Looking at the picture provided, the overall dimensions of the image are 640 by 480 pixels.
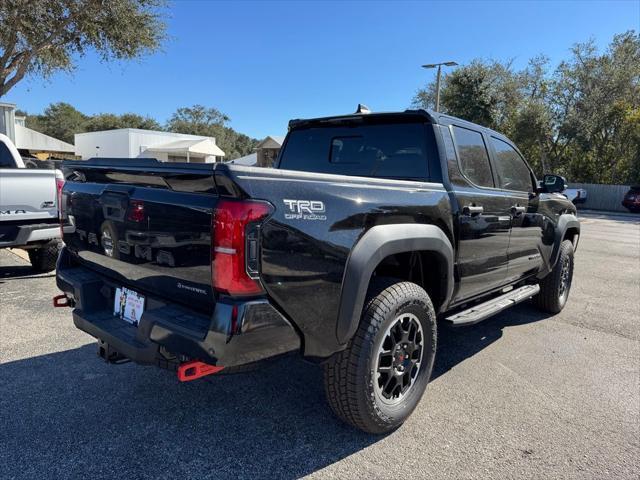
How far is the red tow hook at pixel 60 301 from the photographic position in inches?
127

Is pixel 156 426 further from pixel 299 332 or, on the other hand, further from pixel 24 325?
pixel 24 325

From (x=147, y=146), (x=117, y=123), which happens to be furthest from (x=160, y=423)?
(x=117, y=123)

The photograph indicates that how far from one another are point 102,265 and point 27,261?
5843 mm

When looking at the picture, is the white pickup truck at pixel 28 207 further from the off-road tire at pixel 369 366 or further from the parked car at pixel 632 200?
the parked car at pixel 632 200

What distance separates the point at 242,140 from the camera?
104 metres

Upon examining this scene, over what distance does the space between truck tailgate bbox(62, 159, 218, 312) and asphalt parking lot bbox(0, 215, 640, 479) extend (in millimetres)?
685

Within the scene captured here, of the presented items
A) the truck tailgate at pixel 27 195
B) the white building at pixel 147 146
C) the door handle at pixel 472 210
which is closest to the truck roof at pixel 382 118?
the door handle at pixel 472 210

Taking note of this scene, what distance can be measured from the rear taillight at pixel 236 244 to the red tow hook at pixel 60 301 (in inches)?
67.7

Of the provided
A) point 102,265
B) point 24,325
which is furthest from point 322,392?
point 24,325

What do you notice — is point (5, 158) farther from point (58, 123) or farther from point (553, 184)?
point (58, 123)

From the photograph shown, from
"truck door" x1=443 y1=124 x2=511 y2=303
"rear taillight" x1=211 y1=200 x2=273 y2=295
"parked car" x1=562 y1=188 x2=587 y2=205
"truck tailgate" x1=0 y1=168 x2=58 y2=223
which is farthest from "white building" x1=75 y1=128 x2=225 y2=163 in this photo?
"rear taillight" x1=211 y1=200 x2=273 y2=295

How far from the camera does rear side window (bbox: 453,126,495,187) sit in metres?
3.62

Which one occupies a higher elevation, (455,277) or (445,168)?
(445,168)

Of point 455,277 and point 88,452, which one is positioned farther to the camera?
point 455,277
